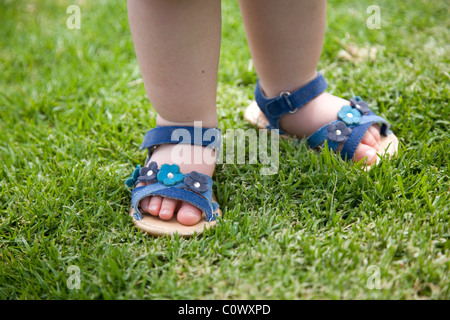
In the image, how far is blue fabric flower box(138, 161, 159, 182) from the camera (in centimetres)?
129

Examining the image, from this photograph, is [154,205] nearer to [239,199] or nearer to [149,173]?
[149,173]

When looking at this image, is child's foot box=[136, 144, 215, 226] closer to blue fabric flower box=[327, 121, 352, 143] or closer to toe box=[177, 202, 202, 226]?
toe box=[177, 202, 202, 226]

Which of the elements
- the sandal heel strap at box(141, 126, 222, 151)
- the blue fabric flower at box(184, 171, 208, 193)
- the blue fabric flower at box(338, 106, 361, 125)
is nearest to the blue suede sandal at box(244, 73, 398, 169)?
the blue fabric flower at box(338, 106, 361, 125)

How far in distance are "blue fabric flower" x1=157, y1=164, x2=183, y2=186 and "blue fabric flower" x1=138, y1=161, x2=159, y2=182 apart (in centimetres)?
2

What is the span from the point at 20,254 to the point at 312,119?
99cm

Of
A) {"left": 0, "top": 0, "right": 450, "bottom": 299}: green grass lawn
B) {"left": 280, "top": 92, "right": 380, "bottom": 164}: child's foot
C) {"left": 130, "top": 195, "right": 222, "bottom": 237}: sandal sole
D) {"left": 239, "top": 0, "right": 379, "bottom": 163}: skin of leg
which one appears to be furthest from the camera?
{"left": 280, "top": 92, "right": 380, "bottom": 164}: child's foot

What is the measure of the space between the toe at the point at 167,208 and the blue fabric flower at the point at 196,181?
67mm

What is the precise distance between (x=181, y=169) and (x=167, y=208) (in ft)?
0.43

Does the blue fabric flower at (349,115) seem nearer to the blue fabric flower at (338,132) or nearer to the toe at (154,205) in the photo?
the blue fabric flower at (338,132)

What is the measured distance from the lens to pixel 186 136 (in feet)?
4.28

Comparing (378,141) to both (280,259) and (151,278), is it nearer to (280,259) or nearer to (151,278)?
(280,259)

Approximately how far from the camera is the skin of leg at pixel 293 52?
4.36 ft

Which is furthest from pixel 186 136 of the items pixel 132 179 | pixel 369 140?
pixel 369 140
